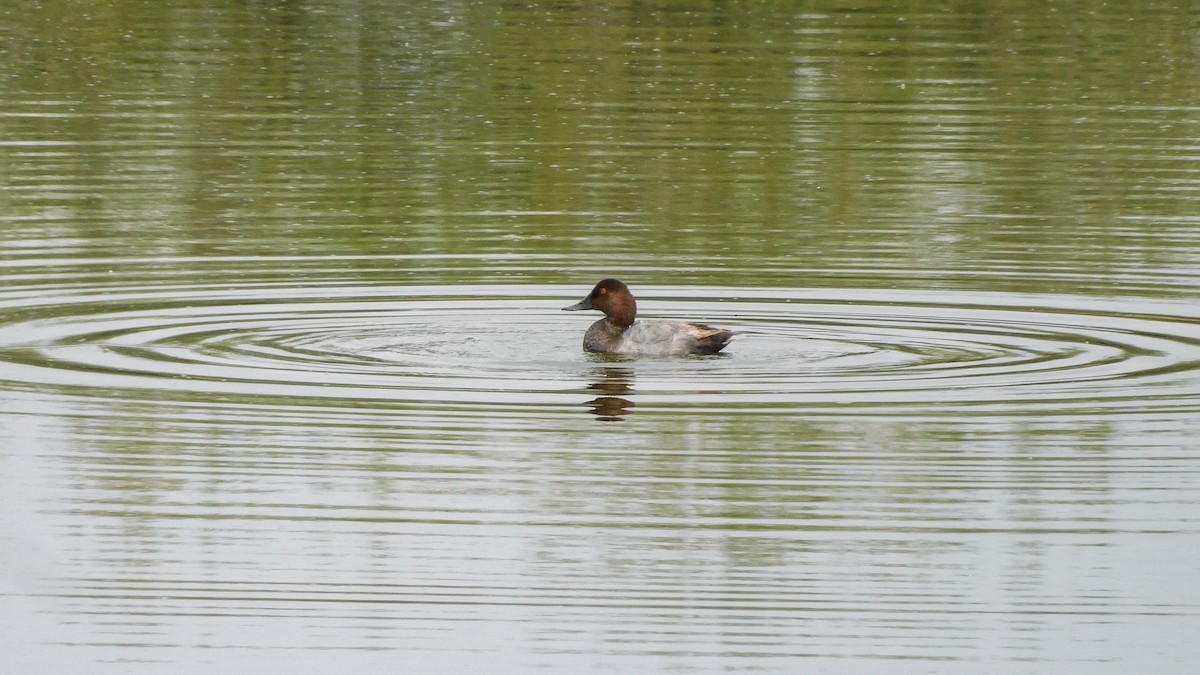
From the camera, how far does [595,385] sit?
1312 centimetres

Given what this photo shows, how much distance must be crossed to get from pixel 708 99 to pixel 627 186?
742 centimetres

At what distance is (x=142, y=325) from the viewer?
14.9 meters

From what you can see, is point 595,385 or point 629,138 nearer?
point 595,385

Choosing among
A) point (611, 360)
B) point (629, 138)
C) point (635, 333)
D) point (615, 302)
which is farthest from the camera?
point (629, 138)

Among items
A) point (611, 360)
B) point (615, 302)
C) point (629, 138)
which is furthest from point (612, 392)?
point (629, 138)

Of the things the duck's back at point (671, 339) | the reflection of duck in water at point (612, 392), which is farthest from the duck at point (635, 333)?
the reflection of duck in water at point (612, 392)

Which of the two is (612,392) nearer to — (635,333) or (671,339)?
(671,339)

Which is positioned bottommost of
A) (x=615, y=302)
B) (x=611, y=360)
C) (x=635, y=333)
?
(x=611, y=360)

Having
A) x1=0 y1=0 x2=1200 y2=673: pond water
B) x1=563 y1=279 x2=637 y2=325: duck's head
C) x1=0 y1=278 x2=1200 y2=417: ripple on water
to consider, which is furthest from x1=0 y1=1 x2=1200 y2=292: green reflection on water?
x1=563 y1=279 x2=637 y2=325: duck's head

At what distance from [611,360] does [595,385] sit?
3.17 ft

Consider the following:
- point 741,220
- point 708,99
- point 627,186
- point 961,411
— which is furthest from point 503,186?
point 961,411

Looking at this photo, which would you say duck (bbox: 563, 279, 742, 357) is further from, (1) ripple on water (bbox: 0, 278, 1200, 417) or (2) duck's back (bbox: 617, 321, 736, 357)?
(1) ripple on water (bbox: 0, 278, 1200, 417)

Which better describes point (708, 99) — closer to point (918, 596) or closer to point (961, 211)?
point (961, 211)

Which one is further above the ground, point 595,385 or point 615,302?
point 615,302
